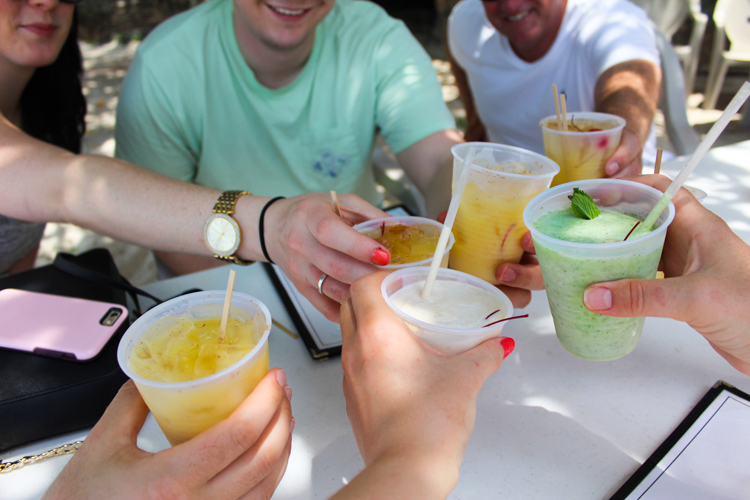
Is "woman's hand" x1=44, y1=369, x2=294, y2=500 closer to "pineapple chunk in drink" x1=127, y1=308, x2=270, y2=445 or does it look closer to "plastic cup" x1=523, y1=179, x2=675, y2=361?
"pineapple chunk in drink" x1=127, y1=308, x2=270, y2=445

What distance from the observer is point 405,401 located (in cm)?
80

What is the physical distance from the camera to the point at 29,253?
7.65 feet

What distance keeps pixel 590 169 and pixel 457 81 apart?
2.15m

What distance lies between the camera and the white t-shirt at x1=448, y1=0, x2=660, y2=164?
2533 millimetres

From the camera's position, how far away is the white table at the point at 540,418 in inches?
40.4

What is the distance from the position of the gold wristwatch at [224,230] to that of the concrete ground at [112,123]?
88.8 inches

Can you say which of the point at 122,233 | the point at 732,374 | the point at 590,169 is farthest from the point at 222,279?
the point at 732,374

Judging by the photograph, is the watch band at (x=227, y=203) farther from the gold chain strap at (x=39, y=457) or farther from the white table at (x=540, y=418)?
the gold chain strap at (x=39, y=457)

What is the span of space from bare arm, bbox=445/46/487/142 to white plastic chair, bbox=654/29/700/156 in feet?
3.68

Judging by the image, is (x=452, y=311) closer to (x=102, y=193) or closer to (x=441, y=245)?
(x=441, y=245)

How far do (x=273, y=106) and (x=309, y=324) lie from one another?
1.26 metres

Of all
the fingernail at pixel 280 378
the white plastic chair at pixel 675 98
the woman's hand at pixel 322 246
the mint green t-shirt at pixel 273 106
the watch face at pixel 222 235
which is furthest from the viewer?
the white plastic chair at pixel 675 98

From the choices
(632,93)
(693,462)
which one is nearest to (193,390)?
(693,462)

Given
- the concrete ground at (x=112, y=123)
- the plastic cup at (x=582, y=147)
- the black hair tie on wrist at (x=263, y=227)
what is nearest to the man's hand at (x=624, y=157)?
the plastic cup at (x=582, y=147)
